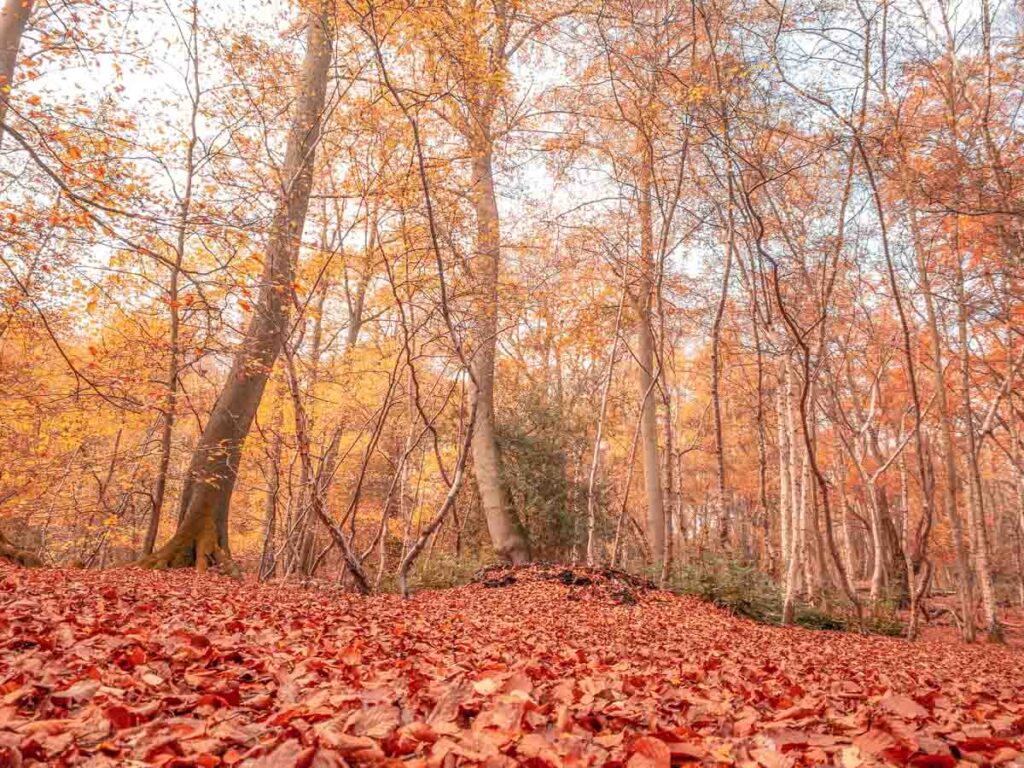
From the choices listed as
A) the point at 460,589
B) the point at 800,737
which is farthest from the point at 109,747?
the point at 460,589

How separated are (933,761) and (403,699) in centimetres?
143

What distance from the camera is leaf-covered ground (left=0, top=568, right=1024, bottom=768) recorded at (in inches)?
54.9

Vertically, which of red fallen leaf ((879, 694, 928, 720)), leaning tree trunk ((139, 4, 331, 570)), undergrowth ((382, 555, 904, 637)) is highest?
leaning tree trunk ((139, 4, 331, 570))

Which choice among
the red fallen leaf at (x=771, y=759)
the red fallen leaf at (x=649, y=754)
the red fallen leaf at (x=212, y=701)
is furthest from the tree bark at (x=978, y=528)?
the red fallen leaf at (x=212, y=701)

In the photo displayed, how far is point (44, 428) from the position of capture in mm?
9266

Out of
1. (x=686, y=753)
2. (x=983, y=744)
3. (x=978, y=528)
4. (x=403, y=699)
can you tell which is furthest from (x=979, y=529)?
(x=403, y=699)

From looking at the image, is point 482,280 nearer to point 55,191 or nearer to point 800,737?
point 55,191

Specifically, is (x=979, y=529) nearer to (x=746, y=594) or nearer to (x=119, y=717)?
(x=746, y=594)

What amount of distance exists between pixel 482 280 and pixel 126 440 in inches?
494

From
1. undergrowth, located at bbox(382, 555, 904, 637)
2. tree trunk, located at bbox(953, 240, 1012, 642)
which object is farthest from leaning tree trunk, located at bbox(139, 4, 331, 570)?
tree trunk, located at bbox(953, 240, 1012, 642)

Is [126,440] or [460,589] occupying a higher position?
[126,440]

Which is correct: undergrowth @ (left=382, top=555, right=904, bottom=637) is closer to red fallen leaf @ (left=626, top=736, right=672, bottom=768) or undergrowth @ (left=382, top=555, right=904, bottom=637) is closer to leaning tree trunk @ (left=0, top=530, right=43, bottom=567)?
leaning tree trunk @ (left=0, top=530, right=43, bottom=567)

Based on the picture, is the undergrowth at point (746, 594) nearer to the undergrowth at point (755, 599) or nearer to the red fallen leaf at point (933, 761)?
the undergrowth at point (755, 599)

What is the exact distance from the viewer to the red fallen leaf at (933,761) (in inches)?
60.1
